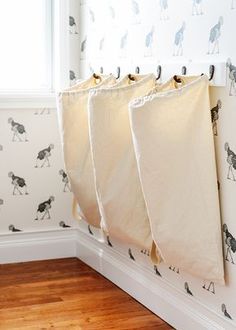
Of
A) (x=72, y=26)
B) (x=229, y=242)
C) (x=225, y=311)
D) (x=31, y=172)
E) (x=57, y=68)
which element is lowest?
(x=225, y=311)

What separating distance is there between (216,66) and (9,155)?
147 cm

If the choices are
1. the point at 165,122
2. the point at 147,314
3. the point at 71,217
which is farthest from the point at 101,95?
the point at 71,217

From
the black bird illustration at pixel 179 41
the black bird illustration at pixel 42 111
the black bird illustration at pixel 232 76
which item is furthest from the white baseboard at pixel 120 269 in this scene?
the black bird illustration at pixel 179 41

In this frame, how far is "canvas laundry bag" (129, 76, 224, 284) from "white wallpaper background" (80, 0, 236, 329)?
1.5 inches

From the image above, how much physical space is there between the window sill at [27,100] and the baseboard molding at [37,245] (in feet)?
2.19

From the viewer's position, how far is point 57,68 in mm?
3354

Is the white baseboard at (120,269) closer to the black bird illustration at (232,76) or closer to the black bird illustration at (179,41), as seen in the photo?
the black bird illustration at (232,76)

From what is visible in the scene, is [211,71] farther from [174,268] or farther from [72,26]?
[72,26]

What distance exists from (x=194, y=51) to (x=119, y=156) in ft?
1.67

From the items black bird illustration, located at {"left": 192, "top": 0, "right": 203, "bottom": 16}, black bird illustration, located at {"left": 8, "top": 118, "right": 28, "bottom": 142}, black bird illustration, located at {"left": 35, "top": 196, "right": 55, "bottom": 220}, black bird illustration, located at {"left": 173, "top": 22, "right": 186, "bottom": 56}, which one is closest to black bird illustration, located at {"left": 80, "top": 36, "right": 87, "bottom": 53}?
black bird illustration, located at {"left": 8, "top": 118, "right": 28, "bottom": 142}

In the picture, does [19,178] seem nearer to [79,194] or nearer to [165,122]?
[79,194]

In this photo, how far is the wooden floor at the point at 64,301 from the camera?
2.56 meters

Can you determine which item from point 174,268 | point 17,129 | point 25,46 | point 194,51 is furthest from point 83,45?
point 174,268

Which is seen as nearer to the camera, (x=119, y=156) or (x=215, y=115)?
(x=215, y=115)
